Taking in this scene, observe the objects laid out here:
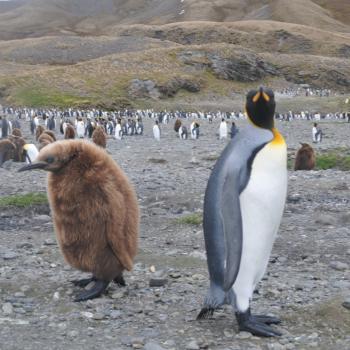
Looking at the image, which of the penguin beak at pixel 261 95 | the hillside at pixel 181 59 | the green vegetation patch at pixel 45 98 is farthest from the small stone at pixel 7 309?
the hillside at pixel 181 59

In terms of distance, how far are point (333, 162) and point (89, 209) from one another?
10.1m

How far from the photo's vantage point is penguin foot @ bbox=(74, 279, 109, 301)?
15.2 feet

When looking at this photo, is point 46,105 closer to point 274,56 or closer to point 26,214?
point 274,56

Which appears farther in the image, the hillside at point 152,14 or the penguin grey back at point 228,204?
the hillside at point 152,14

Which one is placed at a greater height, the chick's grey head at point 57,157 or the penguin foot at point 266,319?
the chick's grey head at point 57,157

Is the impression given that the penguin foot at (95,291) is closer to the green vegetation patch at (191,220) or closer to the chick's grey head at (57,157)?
the chick's grey head at (57,157)

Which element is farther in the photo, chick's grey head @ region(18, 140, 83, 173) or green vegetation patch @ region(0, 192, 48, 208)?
green vegetation patch @ region(0, 192, 48, 208)

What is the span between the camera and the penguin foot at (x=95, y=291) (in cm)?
462

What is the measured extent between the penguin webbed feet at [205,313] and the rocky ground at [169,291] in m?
0.04

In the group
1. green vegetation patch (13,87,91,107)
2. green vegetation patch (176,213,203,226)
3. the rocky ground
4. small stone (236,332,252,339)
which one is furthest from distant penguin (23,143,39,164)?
green vegetation patch (13,87,91,107)

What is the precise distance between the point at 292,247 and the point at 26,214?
141 inches

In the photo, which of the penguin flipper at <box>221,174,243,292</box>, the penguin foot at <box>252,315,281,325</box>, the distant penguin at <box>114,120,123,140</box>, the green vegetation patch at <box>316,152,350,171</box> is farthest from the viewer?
the distant penguin at <box>114,120,123,140</box>

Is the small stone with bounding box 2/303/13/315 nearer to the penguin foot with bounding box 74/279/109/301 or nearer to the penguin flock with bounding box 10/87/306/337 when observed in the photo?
the penguin foot with bounding box 74/279/109/301

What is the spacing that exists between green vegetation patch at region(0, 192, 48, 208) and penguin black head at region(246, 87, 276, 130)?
4.97 meters
